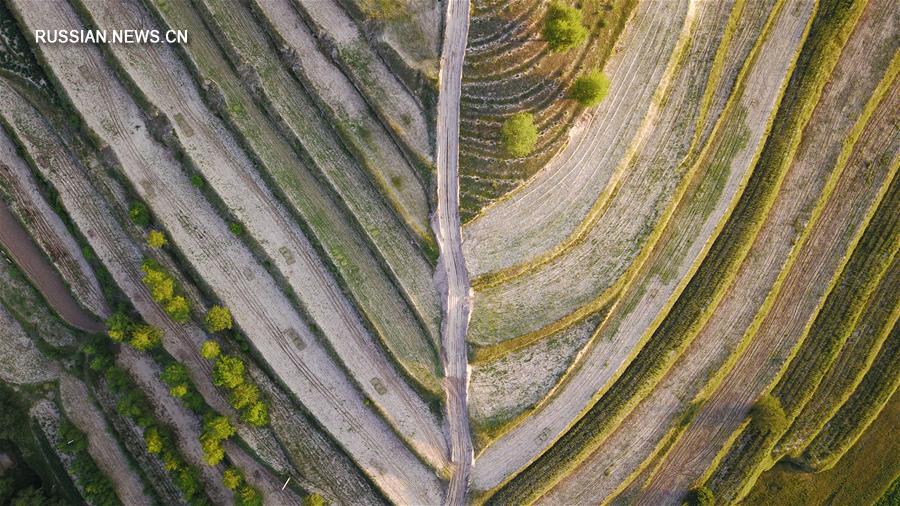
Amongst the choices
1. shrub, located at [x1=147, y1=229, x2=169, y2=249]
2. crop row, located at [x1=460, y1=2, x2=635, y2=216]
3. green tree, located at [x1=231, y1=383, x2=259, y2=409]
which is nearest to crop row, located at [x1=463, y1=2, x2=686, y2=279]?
crop row, located at [x1=460, y1=2, x2=635, y2=216]

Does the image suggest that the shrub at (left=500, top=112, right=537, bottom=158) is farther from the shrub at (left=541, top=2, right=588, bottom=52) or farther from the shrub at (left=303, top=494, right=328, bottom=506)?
the shrub at (left=303, top=494, right=328, bottom=506)

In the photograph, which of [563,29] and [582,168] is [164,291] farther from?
[563,29]

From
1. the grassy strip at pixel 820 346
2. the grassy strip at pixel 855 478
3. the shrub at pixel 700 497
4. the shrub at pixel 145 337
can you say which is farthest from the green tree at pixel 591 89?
the shrub at pixel 145 337

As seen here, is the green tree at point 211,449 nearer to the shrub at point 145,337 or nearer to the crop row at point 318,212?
the shrub at point 145,337

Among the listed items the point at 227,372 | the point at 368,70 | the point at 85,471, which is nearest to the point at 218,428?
the point at 227,372

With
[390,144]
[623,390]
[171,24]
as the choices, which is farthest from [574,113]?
[171,24]

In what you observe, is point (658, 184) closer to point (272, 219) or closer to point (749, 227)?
point (749, 227)
